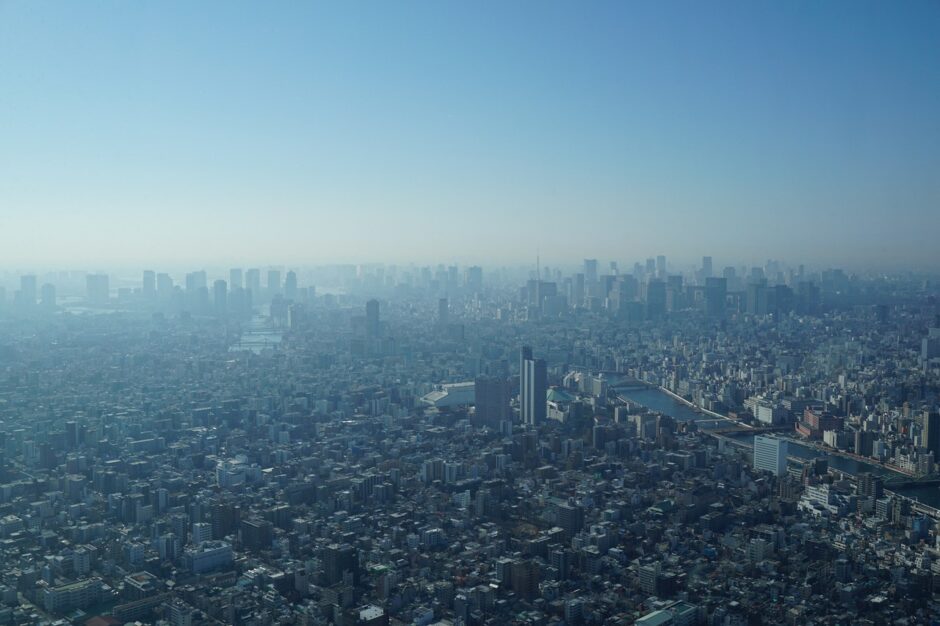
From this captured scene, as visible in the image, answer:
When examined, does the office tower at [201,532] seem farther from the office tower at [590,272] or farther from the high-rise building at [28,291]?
the office tower at [590,272]

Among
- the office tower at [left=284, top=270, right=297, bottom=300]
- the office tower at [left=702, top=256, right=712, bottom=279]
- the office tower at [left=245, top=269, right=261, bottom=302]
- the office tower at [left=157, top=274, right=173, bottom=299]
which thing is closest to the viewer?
the office tower at [left=702, top=256, right=712, bottom=279]

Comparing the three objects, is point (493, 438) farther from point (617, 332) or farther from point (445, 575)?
point (617, 332)

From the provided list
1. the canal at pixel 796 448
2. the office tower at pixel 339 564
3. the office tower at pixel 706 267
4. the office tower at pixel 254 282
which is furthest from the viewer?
the office tower at pixel 254 282

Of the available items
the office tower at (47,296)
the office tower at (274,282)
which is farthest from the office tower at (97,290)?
the office tower at (274,282)

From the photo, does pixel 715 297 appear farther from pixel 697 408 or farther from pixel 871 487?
pixel 871 487

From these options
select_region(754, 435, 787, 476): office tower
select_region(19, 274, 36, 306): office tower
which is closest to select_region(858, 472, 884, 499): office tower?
select_region(754, 435, 787, 476): office tower

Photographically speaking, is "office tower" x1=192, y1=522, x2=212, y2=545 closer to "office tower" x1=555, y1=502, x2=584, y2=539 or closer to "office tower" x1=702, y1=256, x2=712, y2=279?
"office tower" x1=555, y1=502, x2=584, y2=539

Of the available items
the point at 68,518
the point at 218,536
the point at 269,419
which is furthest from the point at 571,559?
the point at 269,419
